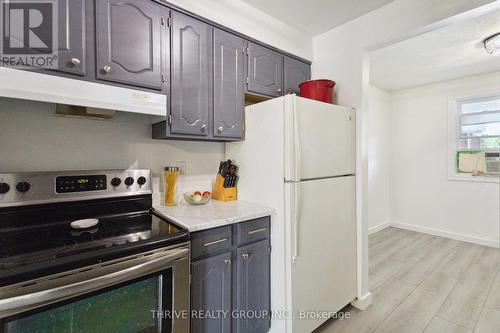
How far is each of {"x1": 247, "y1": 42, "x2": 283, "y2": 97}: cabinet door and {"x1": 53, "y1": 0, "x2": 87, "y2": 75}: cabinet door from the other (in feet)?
3.49

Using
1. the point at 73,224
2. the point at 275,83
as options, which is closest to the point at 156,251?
the point at 73,224

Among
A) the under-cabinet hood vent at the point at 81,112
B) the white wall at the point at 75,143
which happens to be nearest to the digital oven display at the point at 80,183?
the white wall at the point at 75,143

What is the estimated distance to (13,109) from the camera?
1.28 m

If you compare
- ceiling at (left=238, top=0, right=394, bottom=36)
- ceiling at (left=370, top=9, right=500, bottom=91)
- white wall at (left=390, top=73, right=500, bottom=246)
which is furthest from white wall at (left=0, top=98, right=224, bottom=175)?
white wall at (left=390, top=73, right=500, bottom=246)

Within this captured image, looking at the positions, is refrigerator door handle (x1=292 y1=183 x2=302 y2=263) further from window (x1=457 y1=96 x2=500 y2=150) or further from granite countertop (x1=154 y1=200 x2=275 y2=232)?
window (x1=457 y1=96 x2=500 y2=150)

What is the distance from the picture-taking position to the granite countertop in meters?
1.32

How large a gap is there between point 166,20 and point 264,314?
6.52 feet

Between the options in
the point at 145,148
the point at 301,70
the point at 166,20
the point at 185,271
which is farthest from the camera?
the point at 301,70

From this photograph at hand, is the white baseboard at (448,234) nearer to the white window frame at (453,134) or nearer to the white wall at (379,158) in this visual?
the white wall at (379,158)

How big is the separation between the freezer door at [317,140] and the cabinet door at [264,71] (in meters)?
0.46

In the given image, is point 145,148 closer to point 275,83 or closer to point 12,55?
point 12,55

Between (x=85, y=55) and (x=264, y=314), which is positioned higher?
(x=85, y=55)

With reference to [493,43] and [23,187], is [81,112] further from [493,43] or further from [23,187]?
[493,43]

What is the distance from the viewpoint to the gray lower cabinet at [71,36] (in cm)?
116
